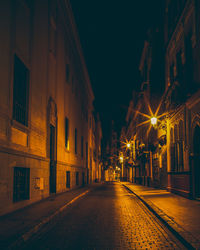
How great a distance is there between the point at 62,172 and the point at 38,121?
24.1 feet

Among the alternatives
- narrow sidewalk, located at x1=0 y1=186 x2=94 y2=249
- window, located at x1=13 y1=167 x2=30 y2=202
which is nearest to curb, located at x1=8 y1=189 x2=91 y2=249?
narrow sidewalk, located at x1=0 y1=186 x2=94 y2=249

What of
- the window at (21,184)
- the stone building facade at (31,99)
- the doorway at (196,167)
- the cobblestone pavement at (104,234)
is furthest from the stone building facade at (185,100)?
the window at (21,184)

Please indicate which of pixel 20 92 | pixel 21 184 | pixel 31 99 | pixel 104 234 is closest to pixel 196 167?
pixel 21 184

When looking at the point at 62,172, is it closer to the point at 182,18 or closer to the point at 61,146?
the point at 61,146

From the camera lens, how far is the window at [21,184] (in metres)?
12.0

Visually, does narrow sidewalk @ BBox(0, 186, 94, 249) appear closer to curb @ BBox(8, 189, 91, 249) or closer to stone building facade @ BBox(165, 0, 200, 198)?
curb @ BBox(8, 189, 91, 249)

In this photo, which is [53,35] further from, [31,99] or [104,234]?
[104,234]

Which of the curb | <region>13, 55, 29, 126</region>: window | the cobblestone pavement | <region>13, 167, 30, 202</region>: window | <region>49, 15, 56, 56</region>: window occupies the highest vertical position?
<region>49, 15, 56, 56</region>: window

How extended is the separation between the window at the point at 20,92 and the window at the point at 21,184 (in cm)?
193

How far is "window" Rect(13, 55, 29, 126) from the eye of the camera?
12.2 metres

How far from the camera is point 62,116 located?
73.8ft

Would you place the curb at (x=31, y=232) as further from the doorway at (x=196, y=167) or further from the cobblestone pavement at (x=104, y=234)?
the doorway at (x=196, y=167)

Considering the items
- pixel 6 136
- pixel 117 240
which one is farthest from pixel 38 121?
pixel 117 240

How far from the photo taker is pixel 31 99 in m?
13.9
